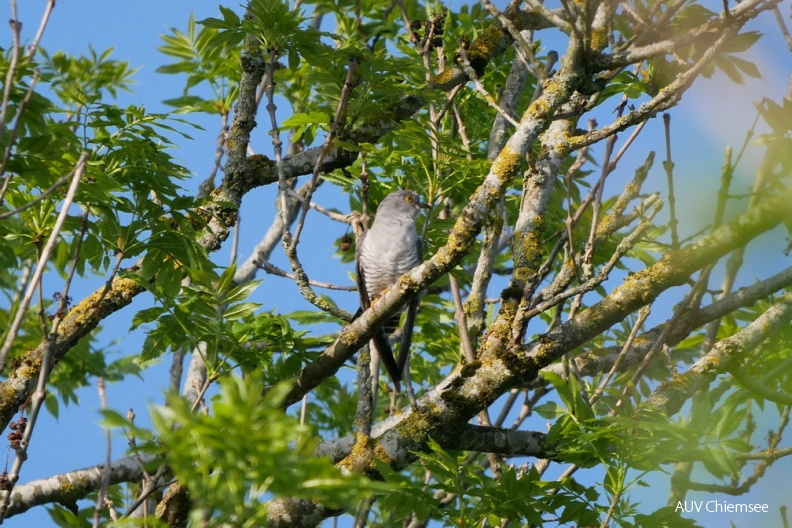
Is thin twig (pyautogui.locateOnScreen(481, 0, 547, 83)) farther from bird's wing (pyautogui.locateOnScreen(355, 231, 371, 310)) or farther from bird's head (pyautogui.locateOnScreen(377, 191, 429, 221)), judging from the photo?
bird's head (pyautogui.locateOnScreen(377, 191, 429, 221))

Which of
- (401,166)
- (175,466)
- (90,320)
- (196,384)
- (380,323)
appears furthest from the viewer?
(196,384)

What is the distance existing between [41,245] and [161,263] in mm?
610

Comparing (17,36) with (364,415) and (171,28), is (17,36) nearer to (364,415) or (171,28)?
(364,415)

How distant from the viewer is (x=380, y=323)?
3.99 meters

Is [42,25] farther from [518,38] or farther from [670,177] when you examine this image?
[670,177]

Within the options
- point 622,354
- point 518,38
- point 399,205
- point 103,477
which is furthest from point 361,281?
point 103,477

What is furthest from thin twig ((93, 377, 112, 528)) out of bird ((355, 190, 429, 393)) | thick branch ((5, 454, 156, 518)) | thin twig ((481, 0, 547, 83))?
bird ((355, 190, 429, 393))

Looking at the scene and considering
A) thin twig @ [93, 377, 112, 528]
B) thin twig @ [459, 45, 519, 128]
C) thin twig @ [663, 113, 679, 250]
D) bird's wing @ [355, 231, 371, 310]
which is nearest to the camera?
thin twig @ [93, 377, 112, 528]

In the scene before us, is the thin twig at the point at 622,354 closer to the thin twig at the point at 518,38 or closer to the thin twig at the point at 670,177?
the thin twig at the point at 670,177

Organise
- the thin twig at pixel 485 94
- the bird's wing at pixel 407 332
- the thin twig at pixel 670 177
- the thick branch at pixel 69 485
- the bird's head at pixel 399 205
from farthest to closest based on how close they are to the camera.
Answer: the bird's head at pixel 399 205 < the bird's wing at pixel 407 332 < the thick branch at pixel 69 485 < the thin twig at pixel 485 94 < the thin twig at pixel 670 177

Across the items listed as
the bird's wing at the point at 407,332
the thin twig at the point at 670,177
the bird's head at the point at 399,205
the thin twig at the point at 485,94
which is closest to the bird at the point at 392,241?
the bird's head at the point at 399,205

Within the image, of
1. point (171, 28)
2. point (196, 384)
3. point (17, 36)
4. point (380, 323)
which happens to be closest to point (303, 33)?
point (380, 323)

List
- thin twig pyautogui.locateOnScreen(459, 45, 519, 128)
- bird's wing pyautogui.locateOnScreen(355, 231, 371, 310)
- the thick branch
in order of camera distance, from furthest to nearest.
A: bird's wing pyautogui.locateOnScreen(355, 231, 371, 310) < the thick branch < thin twig pyautogui.locateOnScreen(459, 45, 519, 128)

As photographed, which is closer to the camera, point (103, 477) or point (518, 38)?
point (103, 477)
